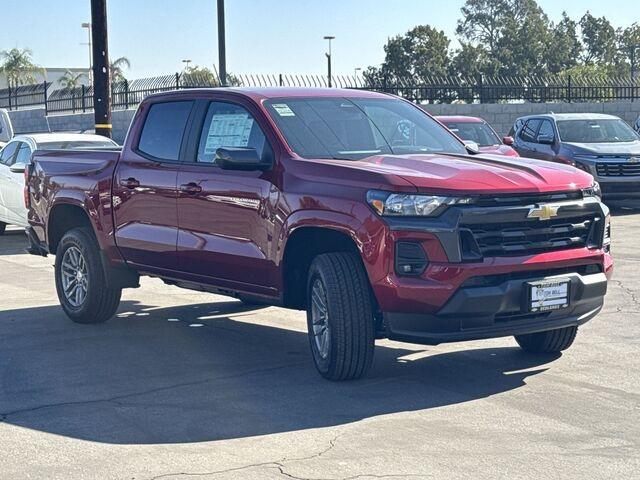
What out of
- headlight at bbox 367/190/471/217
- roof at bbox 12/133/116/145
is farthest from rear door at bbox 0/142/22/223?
headlight at bbox 367/190/471/217

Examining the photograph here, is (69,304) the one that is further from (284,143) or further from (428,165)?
(428,165)

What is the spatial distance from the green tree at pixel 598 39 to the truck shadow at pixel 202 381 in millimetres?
91282

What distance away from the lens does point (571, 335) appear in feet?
26.6

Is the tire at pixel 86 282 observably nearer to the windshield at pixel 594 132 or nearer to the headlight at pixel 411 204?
the headlight at pixel 411 204

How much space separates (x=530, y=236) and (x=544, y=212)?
0.56ft

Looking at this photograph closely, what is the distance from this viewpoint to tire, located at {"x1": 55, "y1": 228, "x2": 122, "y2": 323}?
982 cm

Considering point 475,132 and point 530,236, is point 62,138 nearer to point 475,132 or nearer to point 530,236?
point 475,132

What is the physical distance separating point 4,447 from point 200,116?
3423mm

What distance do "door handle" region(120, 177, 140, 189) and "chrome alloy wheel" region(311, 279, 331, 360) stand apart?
7.56ft

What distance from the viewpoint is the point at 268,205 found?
25.6 feet

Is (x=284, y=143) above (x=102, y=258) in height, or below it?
above

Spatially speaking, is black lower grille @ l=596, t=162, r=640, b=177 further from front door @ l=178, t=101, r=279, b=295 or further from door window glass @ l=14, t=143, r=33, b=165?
front door @ l=178, t=101, r=279, b=295

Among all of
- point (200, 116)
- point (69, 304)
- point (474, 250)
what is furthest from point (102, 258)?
point (474, 250)

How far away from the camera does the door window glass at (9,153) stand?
1781 centimetres
